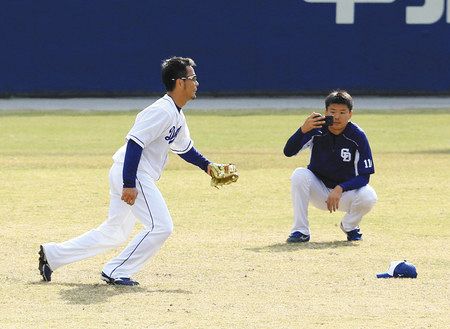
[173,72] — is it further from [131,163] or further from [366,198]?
[366,198]

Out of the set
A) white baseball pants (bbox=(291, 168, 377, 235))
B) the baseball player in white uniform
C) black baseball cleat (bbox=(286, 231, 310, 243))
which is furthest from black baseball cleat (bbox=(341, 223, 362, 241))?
the baseball player in white uniform

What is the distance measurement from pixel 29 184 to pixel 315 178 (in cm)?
500

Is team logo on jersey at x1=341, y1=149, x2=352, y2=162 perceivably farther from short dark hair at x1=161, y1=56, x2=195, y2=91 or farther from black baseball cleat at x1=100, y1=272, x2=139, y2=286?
black baseball cleat at x1=100, y1=272, x2=139, y2=286

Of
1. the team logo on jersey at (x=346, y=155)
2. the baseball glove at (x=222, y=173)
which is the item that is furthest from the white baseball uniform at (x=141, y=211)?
the team logo on jersey at (x=346, y=155)

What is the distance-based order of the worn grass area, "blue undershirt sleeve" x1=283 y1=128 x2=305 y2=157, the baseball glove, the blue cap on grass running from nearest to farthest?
the worn grass area → the blue cap on grass → the baseball glove → "blue undershirt sleeve" x1=283 y1=128 x2=305 y2=157

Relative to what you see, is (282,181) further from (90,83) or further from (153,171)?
(90,83)

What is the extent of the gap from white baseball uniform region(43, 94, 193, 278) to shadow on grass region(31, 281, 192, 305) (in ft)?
0.41

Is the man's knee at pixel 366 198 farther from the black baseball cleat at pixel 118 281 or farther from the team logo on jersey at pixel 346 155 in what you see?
the black baseball cleat at pixel 118 281

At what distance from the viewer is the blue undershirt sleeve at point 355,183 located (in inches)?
435

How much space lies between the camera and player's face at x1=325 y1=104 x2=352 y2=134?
10977mm

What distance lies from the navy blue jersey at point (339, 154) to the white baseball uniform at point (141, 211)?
2104mm

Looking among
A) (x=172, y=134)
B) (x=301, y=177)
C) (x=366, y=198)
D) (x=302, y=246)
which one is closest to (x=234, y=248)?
(x=302, y=246)

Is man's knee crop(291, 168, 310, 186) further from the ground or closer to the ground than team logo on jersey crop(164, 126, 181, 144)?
closer to the ground

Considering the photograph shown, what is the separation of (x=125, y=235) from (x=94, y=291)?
25.4 inches
